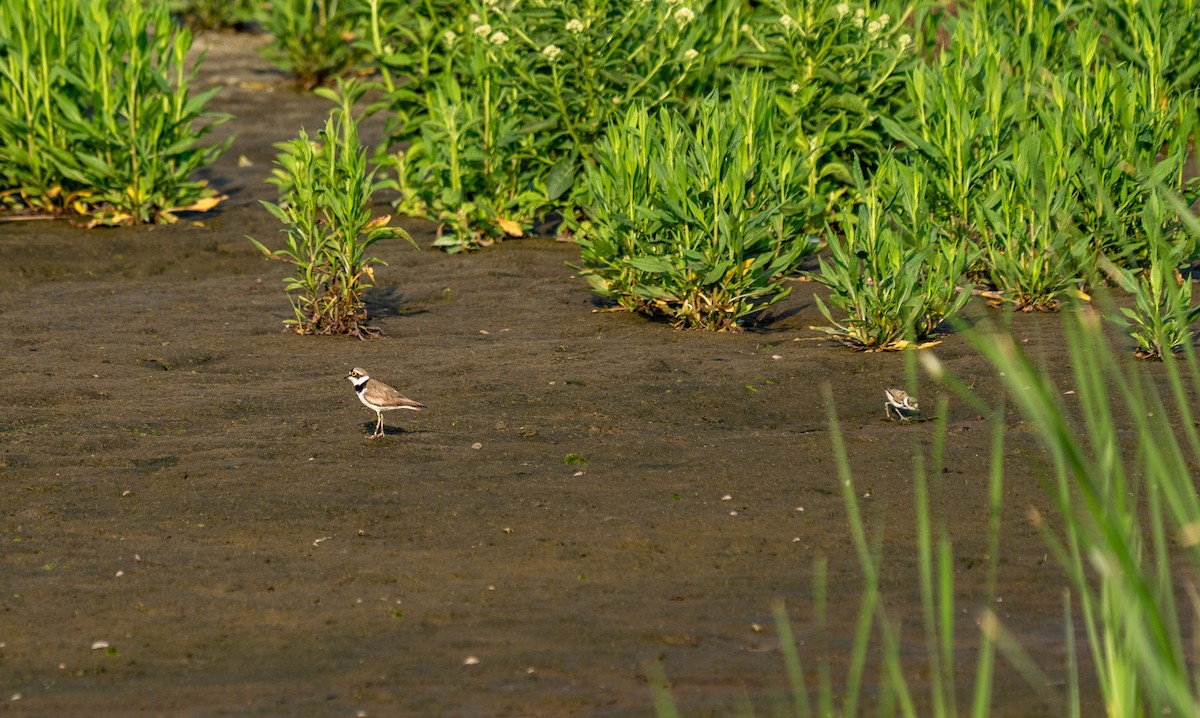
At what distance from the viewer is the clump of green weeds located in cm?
984

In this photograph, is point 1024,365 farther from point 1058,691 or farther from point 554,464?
point 554,464

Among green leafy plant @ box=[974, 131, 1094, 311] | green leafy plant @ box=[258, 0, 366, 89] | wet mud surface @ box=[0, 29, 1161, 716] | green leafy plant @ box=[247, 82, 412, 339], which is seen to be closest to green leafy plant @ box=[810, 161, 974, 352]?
wet mud surface @ box=[0, 29, 1161, 716]

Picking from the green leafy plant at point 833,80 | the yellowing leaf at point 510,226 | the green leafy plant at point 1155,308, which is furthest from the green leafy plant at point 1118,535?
the yellowing leaf at point 510,226

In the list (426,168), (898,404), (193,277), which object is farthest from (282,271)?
(898,404)

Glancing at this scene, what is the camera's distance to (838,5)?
8.68 metres

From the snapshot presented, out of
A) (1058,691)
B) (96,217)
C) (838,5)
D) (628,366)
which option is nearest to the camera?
(1058,691)

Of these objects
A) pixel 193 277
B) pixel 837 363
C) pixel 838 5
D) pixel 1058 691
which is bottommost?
pixel 193 277

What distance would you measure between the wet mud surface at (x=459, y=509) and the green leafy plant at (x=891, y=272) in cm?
16

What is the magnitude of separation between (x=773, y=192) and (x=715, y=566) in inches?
136

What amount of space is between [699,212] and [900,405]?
167 centimetres

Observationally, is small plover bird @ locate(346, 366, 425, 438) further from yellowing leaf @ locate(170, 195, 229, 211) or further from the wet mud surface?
yellowing leaf @ locate(170, 195, 229, 211)

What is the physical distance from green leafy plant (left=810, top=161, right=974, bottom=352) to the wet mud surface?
0.16m

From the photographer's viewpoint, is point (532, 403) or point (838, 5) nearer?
point (532, 403)

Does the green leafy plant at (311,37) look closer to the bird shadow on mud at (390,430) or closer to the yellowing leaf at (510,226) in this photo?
the yellowing leaf at (510,226)
